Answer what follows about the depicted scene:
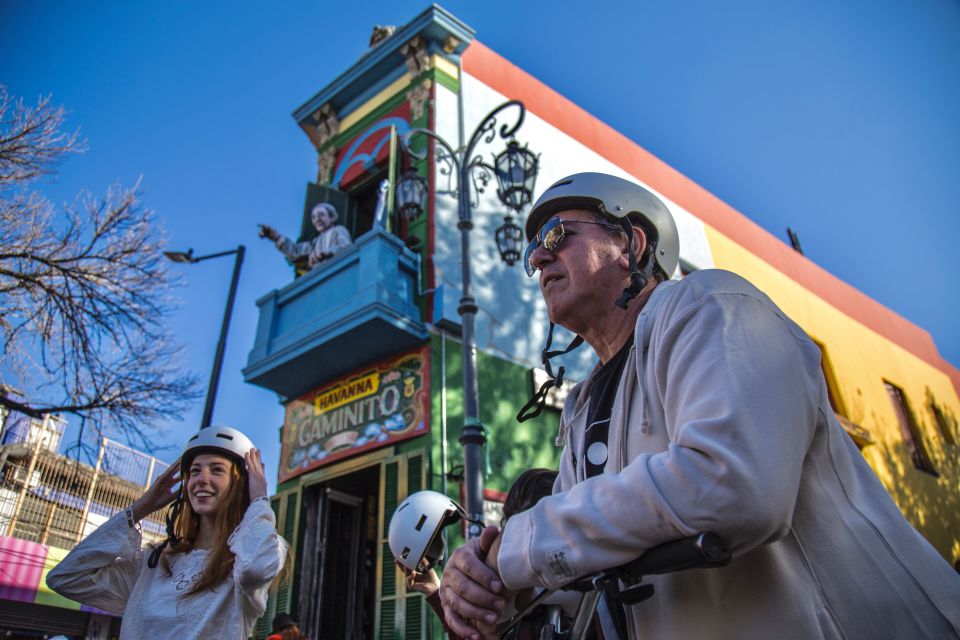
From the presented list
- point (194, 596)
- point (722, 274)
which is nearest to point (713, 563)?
point (722, 274)

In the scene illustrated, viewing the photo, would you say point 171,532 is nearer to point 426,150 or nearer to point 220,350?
point 220,350

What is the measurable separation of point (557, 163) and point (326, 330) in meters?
6.61

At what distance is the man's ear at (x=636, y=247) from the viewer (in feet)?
6.84

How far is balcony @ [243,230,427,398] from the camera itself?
8.83 meters

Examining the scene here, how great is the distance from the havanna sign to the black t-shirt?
22.0ft

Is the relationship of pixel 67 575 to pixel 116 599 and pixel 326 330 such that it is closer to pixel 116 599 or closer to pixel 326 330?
pixel 116 599

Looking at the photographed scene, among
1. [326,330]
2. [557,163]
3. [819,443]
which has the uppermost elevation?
[557,163]

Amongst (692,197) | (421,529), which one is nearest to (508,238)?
(421,529)

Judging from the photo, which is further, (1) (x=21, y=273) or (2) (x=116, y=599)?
(1) (x=21, y=273)

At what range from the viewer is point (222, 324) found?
10.5 m

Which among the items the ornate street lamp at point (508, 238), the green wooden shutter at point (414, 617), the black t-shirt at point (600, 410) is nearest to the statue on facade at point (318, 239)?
the ornate street lamp at point (508, 238)

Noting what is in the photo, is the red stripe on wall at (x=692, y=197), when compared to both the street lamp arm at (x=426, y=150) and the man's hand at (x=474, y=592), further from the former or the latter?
the man's hand at (x=474, y=592)

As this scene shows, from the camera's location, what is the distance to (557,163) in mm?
12938

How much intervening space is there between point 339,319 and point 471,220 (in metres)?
2.74
